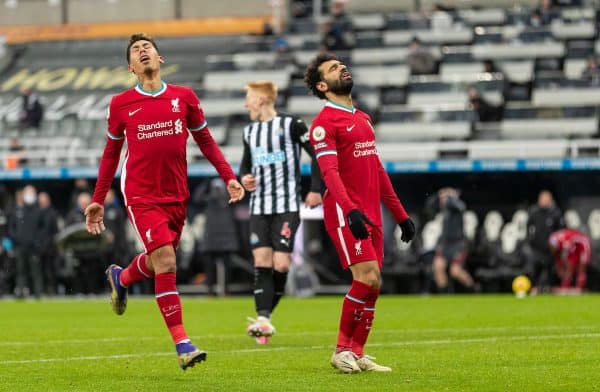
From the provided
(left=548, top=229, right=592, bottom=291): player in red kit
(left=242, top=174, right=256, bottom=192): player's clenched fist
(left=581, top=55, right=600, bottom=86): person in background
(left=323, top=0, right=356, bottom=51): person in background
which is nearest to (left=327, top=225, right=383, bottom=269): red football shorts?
(left=242, top=174, right=256, bottom=192): player's clenched fist

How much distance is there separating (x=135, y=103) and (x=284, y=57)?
22.6 metres

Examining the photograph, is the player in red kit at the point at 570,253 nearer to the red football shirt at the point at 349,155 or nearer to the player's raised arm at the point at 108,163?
the red football shirt at the point at 349,155

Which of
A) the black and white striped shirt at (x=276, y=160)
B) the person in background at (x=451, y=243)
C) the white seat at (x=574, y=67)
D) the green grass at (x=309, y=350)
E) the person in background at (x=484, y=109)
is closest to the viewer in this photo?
the green grass at (x=309, y=350)

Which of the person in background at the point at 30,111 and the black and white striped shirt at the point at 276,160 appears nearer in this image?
the black and white striped shirt at the point at 276,160

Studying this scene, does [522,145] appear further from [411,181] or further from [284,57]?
[284,57]

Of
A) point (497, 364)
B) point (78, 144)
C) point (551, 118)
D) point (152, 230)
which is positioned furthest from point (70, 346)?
point (78, 144)

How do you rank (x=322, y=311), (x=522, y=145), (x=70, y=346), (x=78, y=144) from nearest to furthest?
1. (x=70, y=346)
2. (x=322, y=311)
3. (x=522, y=145)
4. (x=78, y=144)

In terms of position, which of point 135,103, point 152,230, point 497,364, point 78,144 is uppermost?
point 135,103

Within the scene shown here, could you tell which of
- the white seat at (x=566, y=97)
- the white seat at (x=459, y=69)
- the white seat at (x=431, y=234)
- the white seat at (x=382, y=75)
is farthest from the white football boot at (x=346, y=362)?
the white seat at (x=382, y=75)

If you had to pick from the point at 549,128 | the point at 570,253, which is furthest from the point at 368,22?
the point at 570,253

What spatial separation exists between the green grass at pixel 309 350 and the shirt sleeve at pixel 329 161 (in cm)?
114

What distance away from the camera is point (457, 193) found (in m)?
25.7

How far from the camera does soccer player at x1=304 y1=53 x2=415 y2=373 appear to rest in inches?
361

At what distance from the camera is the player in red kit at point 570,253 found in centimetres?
2369
